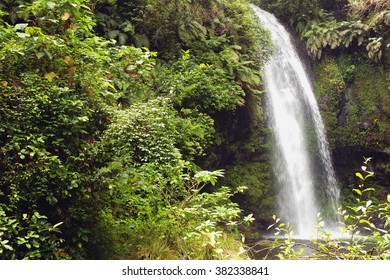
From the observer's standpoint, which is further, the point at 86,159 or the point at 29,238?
the point at 86,159

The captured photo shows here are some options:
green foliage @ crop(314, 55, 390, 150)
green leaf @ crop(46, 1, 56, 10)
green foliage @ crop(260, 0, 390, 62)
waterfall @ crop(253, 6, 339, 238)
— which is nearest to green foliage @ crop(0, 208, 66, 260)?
green leaf @ crop(46, 1, 56, 10)

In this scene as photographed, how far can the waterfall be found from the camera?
11242mm

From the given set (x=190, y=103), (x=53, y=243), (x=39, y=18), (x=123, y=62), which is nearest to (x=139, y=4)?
(x=190, y=103)

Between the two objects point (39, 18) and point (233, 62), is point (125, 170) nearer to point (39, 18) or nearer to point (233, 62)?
point (39, 18)

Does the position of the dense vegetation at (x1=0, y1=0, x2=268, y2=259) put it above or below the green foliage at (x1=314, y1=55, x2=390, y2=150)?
above

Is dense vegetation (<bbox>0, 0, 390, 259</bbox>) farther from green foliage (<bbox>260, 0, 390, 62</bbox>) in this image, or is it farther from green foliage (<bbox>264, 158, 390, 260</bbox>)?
green foliage (<bbox>260, 0, 390, 62</bbox>)

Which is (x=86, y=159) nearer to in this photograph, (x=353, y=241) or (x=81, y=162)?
(x=81, y=162)

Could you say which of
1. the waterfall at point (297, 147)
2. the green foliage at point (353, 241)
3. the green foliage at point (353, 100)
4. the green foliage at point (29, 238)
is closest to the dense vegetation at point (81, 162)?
the green foliage at point (29, 238)

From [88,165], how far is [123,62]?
6.04 feet

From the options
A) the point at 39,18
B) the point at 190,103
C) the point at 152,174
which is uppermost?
the point at 39,18

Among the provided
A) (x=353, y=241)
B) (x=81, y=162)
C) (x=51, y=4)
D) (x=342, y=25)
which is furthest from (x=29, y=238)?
(x=342, y=25)

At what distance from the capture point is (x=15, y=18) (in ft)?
20.5

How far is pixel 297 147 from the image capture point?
39.1ft

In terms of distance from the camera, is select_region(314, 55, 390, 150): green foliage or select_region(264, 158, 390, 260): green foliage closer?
select_region(264, 158, 390, 260): green foliage
